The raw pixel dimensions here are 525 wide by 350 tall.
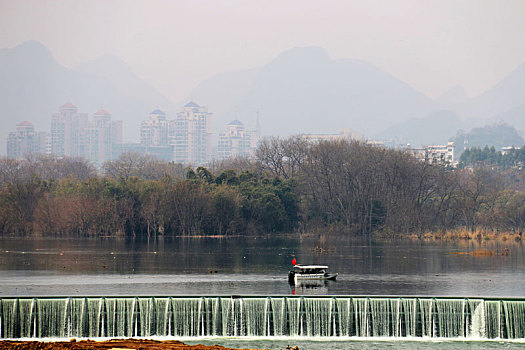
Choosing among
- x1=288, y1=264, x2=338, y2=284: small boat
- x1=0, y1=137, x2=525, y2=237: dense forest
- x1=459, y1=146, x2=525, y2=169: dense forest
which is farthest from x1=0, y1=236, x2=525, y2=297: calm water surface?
x1=459, y1=146, x2=525, y2=169: dense forest

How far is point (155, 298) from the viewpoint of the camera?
105ft

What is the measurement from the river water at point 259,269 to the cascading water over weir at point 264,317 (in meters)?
1.05

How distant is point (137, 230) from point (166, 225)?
294 centimetres

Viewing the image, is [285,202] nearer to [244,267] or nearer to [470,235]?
[470,235]

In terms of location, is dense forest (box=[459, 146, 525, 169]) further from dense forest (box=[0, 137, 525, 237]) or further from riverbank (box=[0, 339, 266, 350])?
riverbank (box=[0, 339, 266, 350])

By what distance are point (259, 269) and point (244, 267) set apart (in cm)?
145

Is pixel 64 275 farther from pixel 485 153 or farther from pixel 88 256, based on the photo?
pixel 485 153

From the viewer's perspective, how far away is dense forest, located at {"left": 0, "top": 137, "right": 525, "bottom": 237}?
83.4 meters

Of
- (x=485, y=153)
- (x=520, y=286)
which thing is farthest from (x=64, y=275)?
(x=485, y=153)

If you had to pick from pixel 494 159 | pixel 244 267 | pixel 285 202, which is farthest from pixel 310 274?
pixel 494 159

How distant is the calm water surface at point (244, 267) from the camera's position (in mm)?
41656

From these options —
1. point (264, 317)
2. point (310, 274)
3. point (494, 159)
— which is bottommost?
point (264, 317)

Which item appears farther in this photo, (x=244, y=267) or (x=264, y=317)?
(x=244, y=267)

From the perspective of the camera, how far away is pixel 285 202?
89.1m
